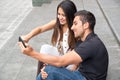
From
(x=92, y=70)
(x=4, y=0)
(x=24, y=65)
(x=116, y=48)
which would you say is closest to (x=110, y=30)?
(x=116, y=48)

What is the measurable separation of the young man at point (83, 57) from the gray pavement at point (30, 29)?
118 centimetres

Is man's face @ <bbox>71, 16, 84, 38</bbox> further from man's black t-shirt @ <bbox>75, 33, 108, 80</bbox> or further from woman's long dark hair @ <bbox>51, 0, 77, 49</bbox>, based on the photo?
woman's long dark hair @ <bbox>51, 0, 77, 49</bbox>

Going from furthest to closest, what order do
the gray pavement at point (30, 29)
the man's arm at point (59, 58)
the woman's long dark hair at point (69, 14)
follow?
the gray pavement at point (30, 29) < the woman's long dark hair at point (69, 14) < the man's arm at point (59, 58)

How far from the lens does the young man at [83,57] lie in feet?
10.3

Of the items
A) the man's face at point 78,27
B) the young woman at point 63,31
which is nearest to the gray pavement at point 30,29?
the young woman at point 63,31

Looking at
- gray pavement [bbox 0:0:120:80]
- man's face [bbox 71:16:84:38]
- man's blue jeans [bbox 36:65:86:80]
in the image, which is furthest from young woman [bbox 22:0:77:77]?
gray pavement [bbox 0:0:120:80]

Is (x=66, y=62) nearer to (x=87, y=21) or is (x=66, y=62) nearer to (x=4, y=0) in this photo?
(x=87, y=21)

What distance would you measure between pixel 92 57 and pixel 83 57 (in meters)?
0.16

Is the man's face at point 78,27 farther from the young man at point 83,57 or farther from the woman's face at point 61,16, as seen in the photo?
the woman's face at point 61,16

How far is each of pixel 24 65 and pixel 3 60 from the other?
526mm

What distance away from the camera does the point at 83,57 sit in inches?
123

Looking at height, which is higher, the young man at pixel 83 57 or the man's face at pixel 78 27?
the man's face at pixel 78 27

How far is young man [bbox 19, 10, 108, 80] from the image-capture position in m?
3.14

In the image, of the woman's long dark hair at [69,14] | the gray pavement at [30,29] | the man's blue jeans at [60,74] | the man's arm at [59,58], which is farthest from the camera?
the gray pavement at [30,29]
